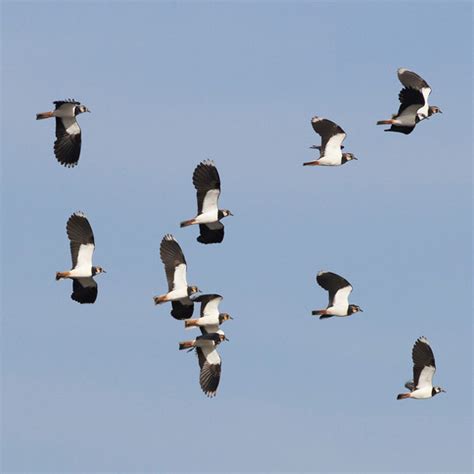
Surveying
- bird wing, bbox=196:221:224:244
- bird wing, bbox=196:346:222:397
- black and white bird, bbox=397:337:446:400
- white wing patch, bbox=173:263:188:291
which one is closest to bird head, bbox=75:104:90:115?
bird wing, bbox=196:221:224:244

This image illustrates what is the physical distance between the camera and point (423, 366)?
7806cm

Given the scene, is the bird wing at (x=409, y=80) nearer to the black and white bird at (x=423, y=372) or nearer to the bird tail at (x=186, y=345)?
the black and white bird at (x=423, y=372)

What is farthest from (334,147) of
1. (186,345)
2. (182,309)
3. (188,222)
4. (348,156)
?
(186,345)

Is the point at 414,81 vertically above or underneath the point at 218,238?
above

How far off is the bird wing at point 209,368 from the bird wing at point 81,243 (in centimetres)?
543

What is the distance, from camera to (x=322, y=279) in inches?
3034

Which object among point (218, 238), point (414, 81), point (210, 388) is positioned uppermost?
point (414, 81)

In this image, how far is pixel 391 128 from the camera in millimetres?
77312

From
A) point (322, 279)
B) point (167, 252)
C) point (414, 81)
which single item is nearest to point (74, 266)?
point (167, 252)

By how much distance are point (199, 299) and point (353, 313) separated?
5593 millimetres

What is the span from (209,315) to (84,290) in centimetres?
469

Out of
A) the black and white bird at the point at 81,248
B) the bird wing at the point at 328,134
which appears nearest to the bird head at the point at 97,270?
the black and white bird at the point at 81,248

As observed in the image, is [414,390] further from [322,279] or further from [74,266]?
[74,266]

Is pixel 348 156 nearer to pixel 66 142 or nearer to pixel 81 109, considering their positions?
pixel 81 109
